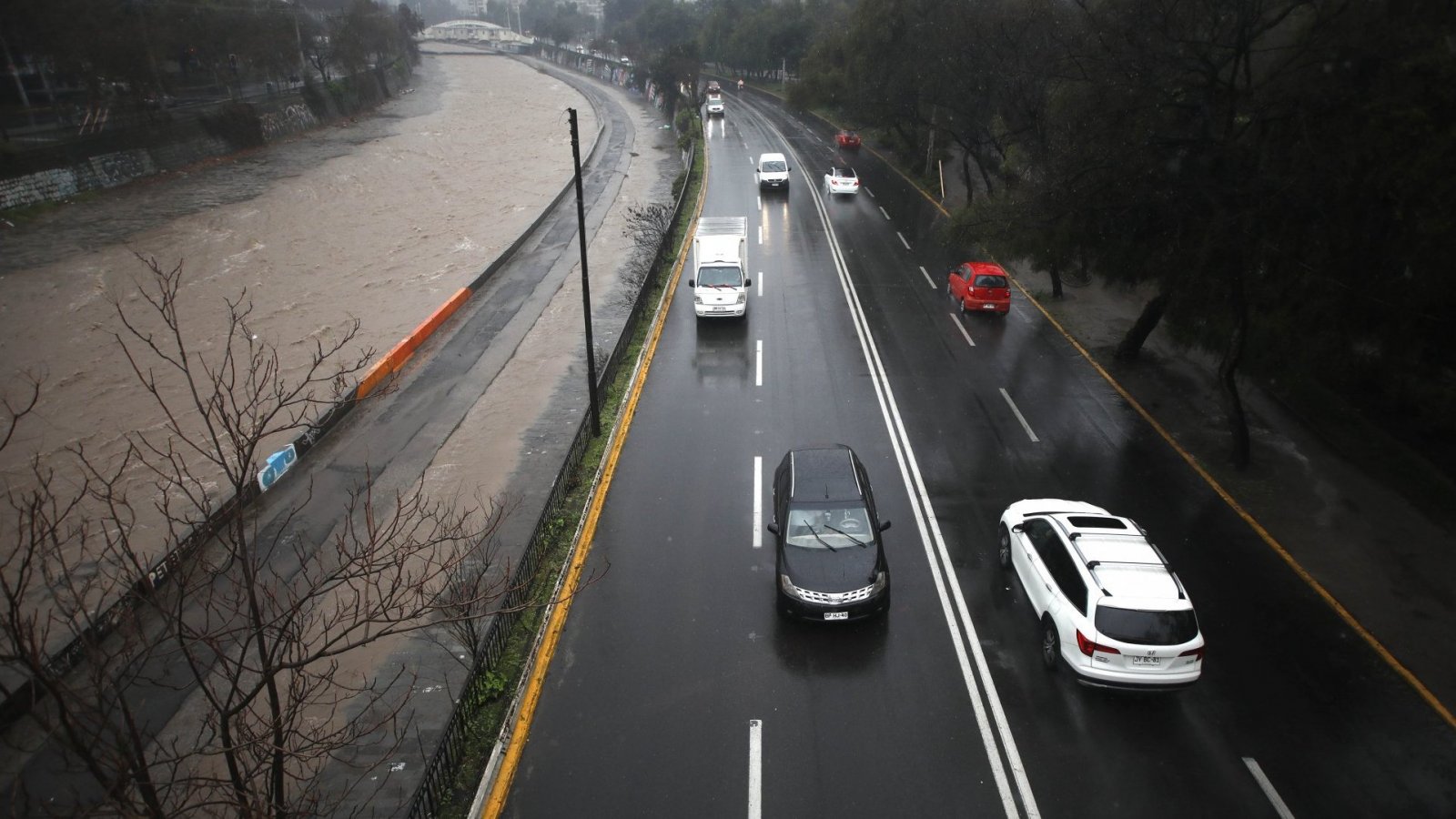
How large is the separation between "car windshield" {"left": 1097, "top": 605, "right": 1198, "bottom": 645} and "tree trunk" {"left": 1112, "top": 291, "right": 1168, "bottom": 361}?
38.9 feet

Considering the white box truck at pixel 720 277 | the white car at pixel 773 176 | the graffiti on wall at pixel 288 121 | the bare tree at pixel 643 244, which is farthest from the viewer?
the graffiti on wall at pixel 288 121

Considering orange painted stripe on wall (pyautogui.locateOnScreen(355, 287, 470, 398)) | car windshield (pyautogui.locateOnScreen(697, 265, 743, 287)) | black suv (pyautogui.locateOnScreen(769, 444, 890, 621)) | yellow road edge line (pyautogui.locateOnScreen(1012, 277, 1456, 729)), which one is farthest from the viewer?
car windshield (pyautogui.locateOnScreen(697, 265, 743, 287))

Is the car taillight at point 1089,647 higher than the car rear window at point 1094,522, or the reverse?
the car rear window at point 1094,522

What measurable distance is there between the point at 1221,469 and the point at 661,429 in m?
11.1

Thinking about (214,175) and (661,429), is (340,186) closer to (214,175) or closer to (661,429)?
(214,175)

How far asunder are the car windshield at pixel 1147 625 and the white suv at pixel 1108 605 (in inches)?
0.4

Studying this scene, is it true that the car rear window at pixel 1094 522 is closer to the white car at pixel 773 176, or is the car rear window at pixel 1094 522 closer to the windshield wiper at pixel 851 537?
the windshield wiper at pixel 851 537

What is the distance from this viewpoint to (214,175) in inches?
2032

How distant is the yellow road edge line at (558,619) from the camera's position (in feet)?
31.7

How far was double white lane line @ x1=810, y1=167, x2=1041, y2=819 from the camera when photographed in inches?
384

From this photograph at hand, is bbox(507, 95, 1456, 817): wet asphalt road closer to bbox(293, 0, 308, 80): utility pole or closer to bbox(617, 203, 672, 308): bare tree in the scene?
bbox(617, 203, 672, 308): bare tree

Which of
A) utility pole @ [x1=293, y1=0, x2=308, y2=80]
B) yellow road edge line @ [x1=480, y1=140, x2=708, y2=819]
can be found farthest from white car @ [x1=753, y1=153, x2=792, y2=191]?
utility pole @ [x1=293, y1=0, x2=308, y2=80]

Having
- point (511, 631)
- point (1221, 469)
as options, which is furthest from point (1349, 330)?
point (511, 631)

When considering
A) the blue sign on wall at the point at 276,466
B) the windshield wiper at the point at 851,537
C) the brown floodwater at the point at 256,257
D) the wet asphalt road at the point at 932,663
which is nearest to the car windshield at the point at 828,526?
the windshield wiper at the point at 851,537
